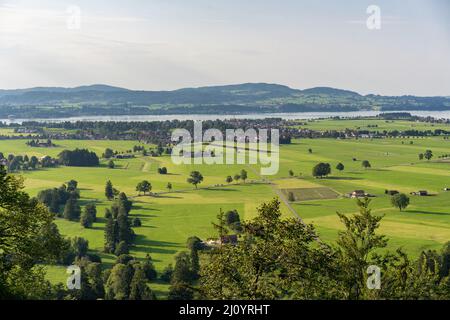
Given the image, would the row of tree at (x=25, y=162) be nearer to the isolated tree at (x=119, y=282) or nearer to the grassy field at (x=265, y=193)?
the grassy field at (x=265, y=193)

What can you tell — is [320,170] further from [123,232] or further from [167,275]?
[167,275]

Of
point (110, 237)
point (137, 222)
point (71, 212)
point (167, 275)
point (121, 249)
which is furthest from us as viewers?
point (71, 212)

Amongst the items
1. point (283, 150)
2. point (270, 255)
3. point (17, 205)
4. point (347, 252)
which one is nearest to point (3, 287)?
point (17, 205)

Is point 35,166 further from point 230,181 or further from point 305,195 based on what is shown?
point 305,195

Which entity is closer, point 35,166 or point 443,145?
point 35,166

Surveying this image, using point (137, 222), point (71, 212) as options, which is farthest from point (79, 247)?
point (71, 212)

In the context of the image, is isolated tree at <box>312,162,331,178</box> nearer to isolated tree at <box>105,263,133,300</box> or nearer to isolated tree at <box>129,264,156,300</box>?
isolated tree at <box>105,263,133,300</box>

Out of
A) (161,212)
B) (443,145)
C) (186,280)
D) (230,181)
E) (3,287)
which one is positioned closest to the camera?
(3,287)

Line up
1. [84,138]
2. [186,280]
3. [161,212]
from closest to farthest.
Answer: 1. [186,280]
2. [161,212]
3. [84,138]

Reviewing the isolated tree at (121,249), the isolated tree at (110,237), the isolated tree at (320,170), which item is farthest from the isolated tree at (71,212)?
the isolated tree at (320,170)
